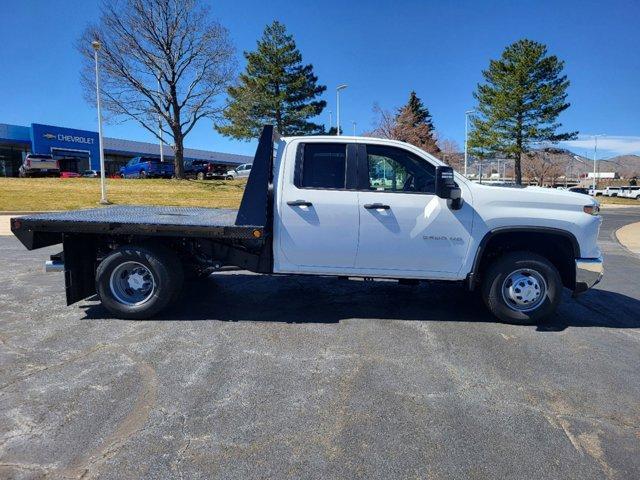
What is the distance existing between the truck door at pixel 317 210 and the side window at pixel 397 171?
226 millimetres

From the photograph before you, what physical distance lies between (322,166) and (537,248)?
267cm

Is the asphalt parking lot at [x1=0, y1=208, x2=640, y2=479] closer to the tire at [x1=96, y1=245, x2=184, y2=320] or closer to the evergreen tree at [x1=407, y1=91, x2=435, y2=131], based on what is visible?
the tire at [x1=96, y1=245, x2=184, y2=320]

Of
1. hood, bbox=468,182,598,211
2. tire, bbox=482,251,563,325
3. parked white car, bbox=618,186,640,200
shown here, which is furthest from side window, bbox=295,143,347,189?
parked white car, bbox=618,186,640,200

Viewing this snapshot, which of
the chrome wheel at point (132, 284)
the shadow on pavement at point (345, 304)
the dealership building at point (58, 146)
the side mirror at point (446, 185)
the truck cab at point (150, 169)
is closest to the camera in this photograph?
the side mirror at point (446, 185)

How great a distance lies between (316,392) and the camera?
131 inches

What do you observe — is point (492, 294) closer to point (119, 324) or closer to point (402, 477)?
point (402, 477)

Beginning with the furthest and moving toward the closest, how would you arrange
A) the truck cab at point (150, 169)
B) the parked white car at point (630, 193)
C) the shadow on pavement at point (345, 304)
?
the parked white car at point (630, 193) → the truck cab at point (150, 169) → the shadow on pavement at point (345, 304)

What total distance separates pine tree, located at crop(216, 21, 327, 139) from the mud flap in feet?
101

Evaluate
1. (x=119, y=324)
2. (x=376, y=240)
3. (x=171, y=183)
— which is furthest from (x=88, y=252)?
(x=171, y=183)

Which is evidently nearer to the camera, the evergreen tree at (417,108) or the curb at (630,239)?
the curb at (630,239)

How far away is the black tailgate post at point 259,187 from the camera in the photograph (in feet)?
15.3

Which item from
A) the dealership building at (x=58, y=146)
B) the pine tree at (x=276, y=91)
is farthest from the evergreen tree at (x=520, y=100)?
the dealership building at (x=58, y=146)

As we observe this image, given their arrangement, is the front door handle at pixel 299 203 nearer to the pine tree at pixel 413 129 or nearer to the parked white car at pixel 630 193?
the pine tree at pixel 413 129

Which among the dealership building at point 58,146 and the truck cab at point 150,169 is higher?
the dealership building at point 58,146
